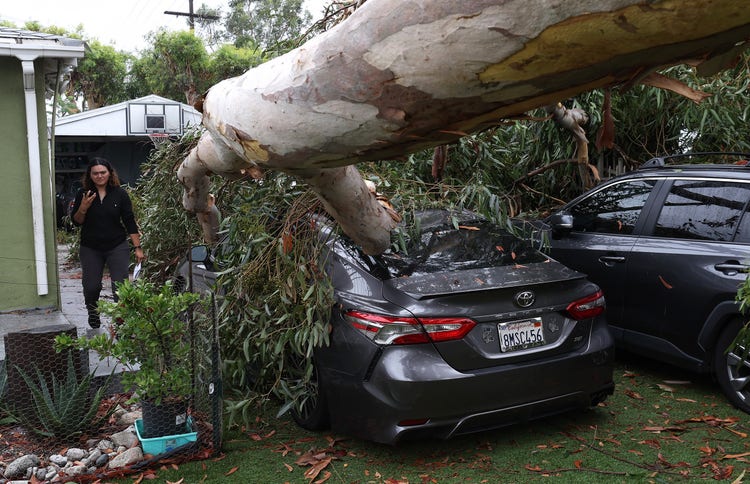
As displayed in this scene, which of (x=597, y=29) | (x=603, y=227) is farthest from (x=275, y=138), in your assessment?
(x=603, y=227)

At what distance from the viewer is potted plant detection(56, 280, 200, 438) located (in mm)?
4352

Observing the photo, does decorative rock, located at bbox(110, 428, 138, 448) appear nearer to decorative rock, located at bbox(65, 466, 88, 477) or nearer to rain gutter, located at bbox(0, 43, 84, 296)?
decorative rock, located at bbox(65, 466, 88, 477)

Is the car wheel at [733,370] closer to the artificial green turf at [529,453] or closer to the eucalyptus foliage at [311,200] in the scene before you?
the artificial green turf at [529,453]

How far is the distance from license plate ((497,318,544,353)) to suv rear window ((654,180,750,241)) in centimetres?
186

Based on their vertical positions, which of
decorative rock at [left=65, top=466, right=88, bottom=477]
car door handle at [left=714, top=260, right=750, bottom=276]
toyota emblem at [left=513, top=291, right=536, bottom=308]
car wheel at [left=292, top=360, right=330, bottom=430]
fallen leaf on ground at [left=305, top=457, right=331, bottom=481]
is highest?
car door handle at [left=714, top=260, right=750, bottom=276]

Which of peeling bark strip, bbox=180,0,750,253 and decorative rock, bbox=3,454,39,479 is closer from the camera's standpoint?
peeling bark strip, bbox=180,0,750,253

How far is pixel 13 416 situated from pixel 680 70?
6.84m

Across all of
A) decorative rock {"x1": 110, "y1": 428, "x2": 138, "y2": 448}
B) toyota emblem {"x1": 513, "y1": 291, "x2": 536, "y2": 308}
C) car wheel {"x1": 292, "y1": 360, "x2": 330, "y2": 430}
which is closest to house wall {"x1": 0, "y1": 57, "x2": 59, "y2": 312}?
decorative rock {"x1": 110, "y1": 428, "x2": 138, "y2": 448}

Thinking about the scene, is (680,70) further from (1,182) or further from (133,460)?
(1,182)

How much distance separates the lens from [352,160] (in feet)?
5.40

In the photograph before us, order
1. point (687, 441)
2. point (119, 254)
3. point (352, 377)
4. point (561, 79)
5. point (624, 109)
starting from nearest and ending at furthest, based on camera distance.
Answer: point (561, 79) → point (352, 377) → point (687, 441) → point (119, 254) → point (624, 109)

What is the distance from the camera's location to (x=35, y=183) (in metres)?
8.50

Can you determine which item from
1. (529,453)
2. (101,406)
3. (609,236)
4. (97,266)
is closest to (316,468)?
(529,453)

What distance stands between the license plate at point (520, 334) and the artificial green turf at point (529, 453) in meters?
0.69
